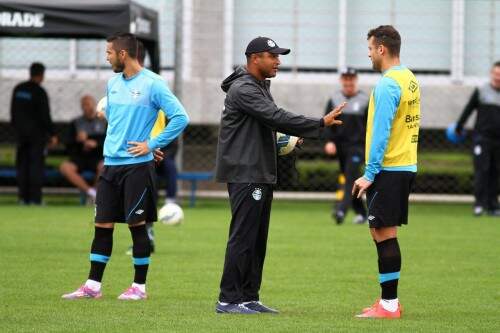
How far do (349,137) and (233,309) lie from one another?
9.07 meters

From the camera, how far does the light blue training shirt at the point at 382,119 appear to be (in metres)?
8.43

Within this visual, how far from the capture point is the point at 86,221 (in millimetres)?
17391

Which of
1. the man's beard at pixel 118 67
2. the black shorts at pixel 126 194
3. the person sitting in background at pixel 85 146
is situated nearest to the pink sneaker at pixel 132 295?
the black shorts at pixel 126 194

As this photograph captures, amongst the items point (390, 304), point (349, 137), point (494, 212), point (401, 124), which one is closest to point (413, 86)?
point (401, 124)

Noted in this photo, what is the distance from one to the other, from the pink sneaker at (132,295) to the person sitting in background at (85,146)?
1121 centimetres

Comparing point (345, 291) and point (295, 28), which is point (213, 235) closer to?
point (345, 291)

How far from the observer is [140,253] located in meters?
9.63

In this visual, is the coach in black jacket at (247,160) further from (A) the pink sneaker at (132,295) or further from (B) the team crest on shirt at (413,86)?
(A) the pink sneaker at (132,295)

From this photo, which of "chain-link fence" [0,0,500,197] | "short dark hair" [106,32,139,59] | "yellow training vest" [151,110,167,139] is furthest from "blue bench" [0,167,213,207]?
"short dark hair" [106,32,139,59]

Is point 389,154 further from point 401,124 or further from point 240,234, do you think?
point 240,234

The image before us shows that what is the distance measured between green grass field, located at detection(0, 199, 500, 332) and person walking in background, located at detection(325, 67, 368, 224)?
48cm

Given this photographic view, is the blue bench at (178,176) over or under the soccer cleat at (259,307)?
under

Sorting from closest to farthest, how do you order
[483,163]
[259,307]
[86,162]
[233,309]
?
[233,309] < [259,307] < [483,163] < [86,162]

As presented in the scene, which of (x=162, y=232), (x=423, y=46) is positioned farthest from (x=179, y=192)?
(x=162, y=232)
